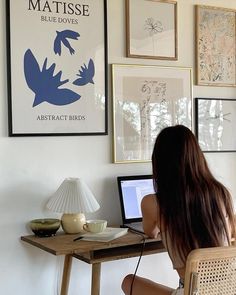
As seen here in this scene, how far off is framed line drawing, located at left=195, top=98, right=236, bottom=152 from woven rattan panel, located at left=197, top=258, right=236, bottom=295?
1.33m

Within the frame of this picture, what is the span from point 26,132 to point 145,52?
0.86 m

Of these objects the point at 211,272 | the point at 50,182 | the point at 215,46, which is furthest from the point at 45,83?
the point at 211,272

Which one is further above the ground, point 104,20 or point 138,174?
point 104,20

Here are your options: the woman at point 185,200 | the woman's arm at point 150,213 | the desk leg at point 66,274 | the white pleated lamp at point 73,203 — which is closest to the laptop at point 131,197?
the white pleated lamp at point 73,203

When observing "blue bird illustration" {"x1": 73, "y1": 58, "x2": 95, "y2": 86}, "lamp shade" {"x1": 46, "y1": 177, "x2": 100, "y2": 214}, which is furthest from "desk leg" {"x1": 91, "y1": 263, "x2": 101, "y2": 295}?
"blue bird illustration" {"x1": 73, "y1": 58, "x2": 95, "y2": 86}

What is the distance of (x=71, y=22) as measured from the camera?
2.67 metres

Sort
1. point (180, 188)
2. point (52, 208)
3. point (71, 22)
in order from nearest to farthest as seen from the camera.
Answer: point (180, 188) → point (52, 208) → point (71, 22)

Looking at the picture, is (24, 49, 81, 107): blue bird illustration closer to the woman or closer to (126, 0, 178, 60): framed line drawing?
(126, 0, 178, 60): framed line drawing

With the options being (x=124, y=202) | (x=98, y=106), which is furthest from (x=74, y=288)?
(x=98, y=106)

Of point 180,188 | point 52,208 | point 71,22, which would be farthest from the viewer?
point 71,22

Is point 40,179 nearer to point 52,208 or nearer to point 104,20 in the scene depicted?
point 52,208

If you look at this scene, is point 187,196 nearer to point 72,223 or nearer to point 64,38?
point 72,223

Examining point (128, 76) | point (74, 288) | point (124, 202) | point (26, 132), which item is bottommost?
point (74, 288)

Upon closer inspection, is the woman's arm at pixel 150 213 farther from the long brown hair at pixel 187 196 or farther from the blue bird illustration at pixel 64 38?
the blue bird illustration at pixel 64 38
